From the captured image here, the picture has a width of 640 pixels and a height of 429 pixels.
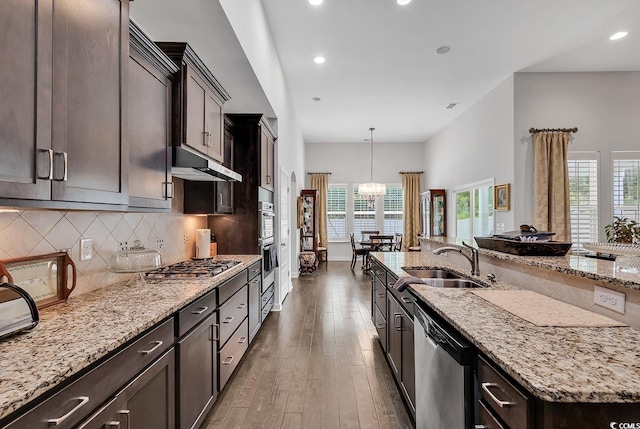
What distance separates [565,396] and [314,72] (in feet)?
16.8

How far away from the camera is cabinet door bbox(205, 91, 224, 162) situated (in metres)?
2.69

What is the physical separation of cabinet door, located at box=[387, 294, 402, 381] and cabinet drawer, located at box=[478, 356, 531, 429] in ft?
3.70

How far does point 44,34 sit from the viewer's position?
1.12m

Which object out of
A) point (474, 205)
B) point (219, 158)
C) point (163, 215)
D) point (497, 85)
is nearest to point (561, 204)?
point (474, 205)

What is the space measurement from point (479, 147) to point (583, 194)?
1.86 meters

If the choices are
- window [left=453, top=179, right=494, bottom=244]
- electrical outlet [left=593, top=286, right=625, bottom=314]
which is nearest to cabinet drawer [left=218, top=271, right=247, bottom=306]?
electrical outlet [left=593, top=286, right=625, bottom=314]

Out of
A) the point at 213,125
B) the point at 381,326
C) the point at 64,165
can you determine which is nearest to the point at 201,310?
the point at 64,165

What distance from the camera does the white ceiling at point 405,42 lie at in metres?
2.63

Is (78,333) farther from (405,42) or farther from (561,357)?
(405,42)

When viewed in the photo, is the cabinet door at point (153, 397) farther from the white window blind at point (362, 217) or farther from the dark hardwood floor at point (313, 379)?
the white window blind at point (362, 217)

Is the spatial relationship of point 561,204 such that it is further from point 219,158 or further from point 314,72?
point 219,158

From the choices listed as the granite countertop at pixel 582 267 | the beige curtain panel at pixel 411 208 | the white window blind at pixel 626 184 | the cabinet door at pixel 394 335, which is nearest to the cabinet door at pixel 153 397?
the cabinet door at pixel 394 335

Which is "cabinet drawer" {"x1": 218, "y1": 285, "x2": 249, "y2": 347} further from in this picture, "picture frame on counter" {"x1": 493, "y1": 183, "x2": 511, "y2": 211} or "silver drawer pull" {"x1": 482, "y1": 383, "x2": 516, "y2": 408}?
"picture frame on counter" {"x1": 493, "y1": 183, "x2": 511, "y2": 211}

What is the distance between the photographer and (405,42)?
4.24 meters
